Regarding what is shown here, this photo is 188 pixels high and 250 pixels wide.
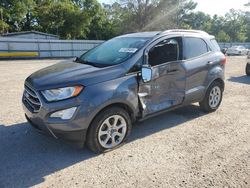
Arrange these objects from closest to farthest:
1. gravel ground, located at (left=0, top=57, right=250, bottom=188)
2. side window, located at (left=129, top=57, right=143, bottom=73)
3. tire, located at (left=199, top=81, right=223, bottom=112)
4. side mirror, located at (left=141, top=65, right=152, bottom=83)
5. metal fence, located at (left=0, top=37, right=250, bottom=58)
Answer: gravel ground, located at (left=0, top=57, right=250, bottom=188), side mirror, located at (left=141, top=65, right=152, bottom=83), side window, located at (left=129, top=57, right=143, bottom=73), tire, located at (left=199, top=81, right=223, bottom=112), metal fence, located at (left=0, top=37, right=250, bottom=58)

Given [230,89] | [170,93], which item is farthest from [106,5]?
[170,93]

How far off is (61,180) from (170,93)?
96.5 inches

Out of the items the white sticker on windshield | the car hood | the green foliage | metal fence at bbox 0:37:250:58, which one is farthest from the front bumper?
the green foliage

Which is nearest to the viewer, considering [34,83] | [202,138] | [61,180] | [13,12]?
[61,180]

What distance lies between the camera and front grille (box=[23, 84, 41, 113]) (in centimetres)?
365

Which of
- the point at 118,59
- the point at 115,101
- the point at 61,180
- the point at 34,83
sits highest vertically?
the point at 118,59

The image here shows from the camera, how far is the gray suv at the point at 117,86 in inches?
139

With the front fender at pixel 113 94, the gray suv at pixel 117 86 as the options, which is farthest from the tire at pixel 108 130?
the front fender at pixel 113 94

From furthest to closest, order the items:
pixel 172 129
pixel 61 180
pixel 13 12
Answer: pixel 13 12 < pixel 172 129 < pixel 61 180

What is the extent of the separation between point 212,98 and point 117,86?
2869 mm

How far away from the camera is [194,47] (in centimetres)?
523

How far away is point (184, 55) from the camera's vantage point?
16.3ft

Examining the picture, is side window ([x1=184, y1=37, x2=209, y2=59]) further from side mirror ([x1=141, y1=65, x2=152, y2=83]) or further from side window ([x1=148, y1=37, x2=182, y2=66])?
side mirror ([x1=141, y1=65, x2=152, y2=83])

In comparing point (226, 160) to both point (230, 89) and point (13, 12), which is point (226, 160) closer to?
point (230, 89)
